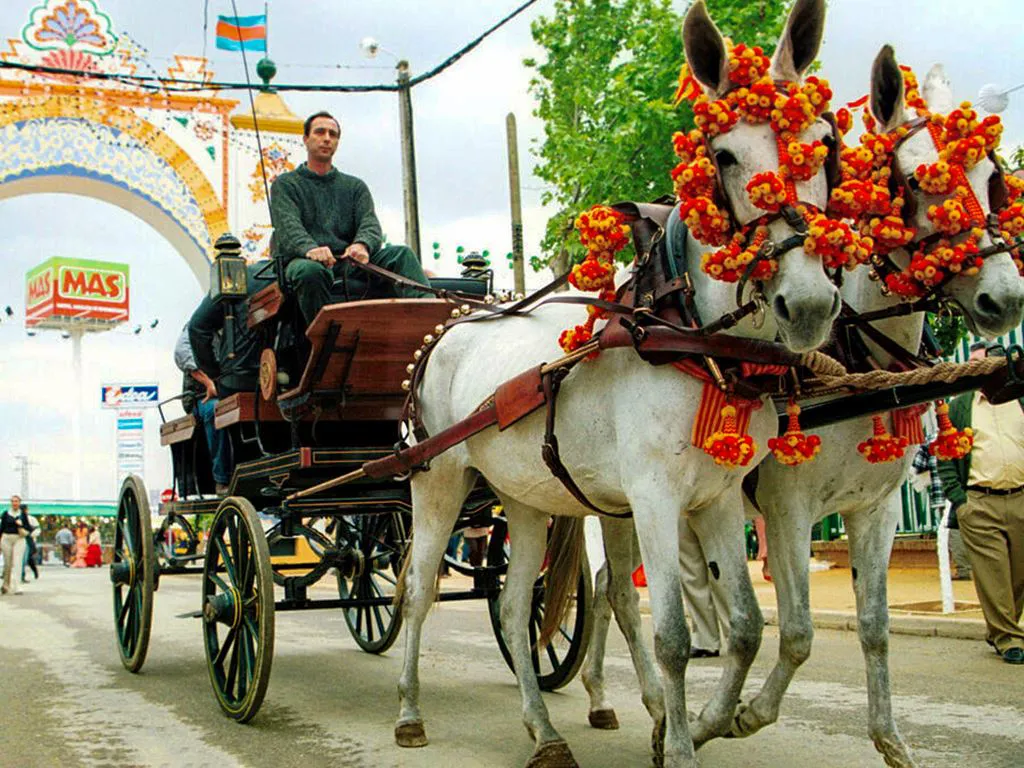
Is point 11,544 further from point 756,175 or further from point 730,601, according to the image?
point 756,175

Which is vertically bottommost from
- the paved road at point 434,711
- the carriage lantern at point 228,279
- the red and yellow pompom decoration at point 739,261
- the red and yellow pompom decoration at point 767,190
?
the paved road at point 434,711

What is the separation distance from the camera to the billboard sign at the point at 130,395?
33156 mm

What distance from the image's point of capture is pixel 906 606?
34.1 feet

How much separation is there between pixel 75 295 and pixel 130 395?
32.5 metres

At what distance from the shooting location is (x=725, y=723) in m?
4.46

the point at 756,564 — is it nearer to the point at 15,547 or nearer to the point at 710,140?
the point at 15,547

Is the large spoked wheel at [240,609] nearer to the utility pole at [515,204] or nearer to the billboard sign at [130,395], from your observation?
the utility pole at [515,204]

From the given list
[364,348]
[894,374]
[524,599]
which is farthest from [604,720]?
[894,374]

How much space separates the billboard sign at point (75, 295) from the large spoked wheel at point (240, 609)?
61.3 meters

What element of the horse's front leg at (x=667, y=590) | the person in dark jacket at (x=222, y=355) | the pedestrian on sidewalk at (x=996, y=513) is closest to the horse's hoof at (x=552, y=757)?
the horse's front leg at (x=667, y=590)

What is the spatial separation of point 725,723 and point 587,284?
1752mm

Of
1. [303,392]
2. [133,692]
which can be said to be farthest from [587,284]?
[133,692]

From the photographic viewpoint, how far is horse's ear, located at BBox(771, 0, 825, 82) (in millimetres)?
4066

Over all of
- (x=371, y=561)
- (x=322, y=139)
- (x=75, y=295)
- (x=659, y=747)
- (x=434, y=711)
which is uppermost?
(x=75, y=295)
